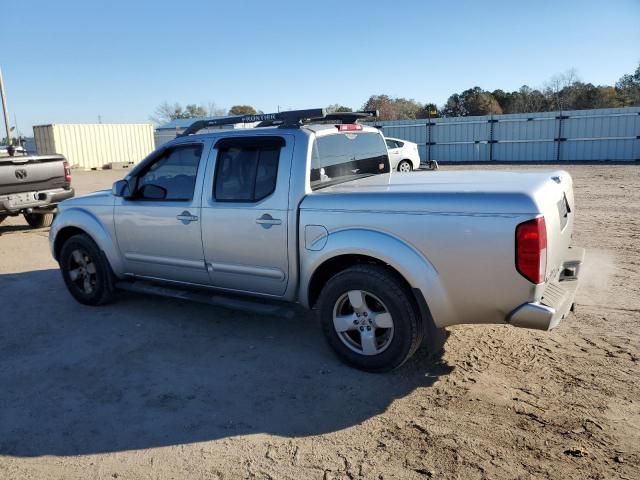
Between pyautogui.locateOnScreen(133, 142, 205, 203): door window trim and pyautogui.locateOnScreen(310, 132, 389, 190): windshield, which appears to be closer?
pyautogui.locateOnScreen(310, 132, 389, 190): windshield

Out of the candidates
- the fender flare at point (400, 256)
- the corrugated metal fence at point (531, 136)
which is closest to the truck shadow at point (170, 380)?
the fender flare at point (400, 256)

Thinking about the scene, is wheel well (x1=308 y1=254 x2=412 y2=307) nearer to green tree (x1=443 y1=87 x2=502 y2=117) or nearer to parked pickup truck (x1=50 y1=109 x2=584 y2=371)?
parked pickup truck (x1=50 y1=109 x2=584 y2=371)

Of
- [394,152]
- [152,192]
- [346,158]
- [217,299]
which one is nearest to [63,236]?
[152,192]

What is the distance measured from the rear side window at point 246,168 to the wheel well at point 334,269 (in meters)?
0.79

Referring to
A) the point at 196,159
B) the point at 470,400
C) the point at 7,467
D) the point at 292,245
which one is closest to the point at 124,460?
the point at 7,467

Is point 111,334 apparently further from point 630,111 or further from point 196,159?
point 630,111

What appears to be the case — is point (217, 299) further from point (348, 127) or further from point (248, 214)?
point (348, 127)

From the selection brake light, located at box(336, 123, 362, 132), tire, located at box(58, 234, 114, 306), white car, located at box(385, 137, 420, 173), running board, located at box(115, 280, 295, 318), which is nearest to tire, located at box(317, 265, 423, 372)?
running board, located at box(115, 280, 295, 318)

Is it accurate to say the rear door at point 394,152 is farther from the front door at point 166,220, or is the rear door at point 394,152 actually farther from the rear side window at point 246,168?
the rear side window at point 246,168

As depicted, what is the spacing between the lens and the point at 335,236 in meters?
4.03

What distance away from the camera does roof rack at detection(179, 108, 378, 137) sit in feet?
15.2

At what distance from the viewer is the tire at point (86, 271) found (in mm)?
5746

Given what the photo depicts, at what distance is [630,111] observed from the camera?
23109mm

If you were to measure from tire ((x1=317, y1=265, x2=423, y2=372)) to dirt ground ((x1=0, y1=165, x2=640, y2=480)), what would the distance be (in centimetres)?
19
